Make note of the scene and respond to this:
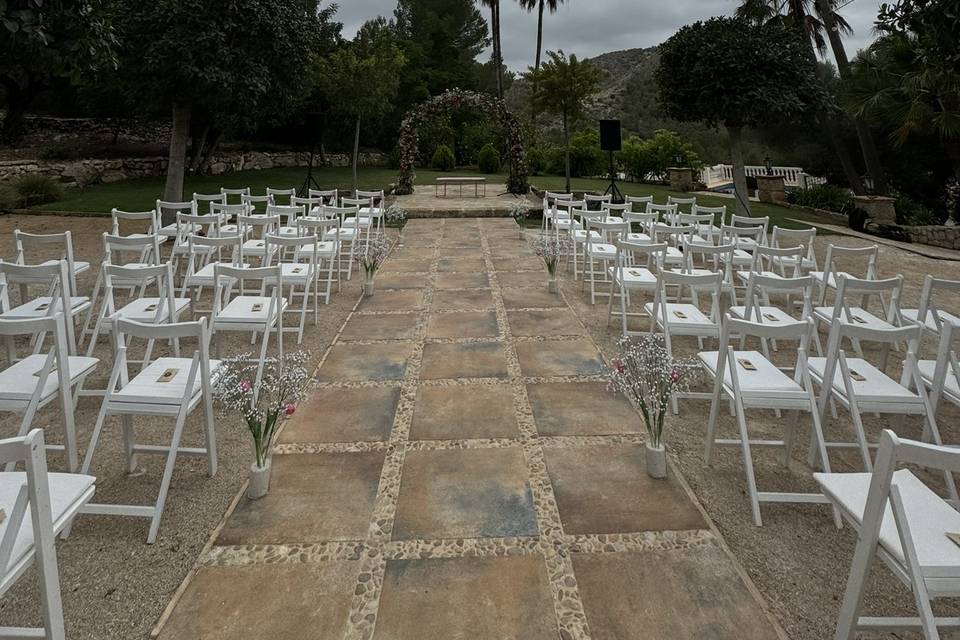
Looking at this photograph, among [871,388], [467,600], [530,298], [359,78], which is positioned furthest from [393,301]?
[359,78]

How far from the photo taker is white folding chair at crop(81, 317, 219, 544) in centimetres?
208

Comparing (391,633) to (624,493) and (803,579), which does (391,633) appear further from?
(803,579)

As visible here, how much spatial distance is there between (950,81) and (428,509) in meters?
5.24

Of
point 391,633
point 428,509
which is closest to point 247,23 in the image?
point 428,509

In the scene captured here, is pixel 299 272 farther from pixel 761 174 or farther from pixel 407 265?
pixel 761 174

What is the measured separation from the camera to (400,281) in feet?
20.5

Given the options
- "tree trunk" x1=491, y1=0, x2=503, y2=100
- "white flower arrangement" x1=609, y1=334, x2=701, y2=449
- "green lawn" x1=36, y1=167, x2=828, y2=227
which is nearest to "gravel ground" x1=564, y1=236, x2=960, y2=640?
"white flower arrangement" x1=609, y1=334, x2=701, y2=449

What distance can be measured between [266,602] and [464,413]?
1507 mm

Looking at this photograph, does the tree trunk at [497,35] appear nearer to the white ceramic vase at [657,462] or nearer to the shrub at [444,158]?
the shrub at [444,158]

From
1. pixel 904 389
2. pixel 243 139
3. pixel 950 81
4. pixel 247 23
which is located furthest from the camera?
pixel 243 139

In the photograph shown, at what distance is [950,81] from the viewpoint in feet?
14.2

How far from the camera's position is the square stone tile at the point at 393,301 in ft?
17.0

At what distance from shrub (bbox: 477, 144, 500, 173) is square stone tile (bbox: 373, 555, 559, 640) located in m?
22.3

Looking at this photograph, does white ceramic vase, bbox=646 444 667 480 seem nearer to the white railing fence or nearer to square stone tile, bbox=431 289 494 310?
square stone tile, bbox=431 289 494 310
